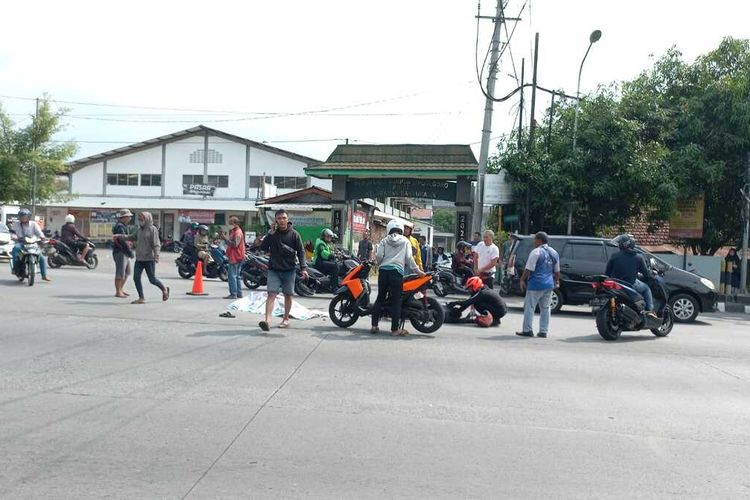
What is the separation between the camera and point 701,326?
14539 millimetres

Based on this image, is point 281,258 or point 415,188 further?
point 415,188

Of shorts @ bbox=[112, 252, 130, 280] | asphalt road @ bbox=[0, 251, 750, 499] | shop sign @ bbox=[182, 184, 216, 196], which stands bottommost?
asphalt road @ bbox=[0, 251, 750, 499]

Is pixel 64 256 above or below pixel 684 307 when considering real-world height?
above

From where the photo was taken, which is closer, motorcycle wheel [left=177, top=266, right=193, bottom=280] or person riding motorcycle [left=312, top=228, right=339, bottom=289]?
person riding motorcycle [left=312, top=228, right=339, bottom=289]

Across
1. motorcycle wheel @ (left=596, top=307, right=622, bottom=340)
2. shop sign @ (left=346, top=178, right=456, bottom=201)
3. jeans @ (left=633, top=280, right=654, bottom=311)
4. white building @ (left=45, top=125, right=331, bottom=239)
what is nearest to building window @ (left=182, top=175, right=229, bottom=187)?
white building @ (left=45, top=125, right=331, bottom=239)

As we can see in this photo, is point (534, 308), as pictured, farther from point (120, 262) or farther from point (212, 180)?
point (212, 180)

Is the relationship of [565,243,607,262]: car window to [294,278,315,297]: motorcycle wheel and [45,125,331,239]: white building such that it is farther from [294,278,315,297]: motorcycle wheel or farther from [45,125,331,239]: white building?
[45,125,331,239]: white building

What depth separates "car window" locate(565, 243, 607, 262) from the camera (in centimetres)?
1591

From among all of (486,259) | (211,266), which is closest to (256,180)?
(211,266)

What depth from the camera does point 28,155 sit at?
114ft

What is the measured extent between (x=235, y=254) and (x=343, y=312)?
13.4 feet

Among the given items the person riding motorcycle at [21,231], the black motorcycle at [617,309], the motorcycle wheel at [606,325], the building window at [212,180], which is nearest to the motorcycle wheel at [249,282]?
the person riding motorcycle at [21,231]

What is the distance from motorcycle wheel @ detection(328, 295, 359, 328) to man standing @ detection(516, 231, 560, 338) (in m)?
2.63

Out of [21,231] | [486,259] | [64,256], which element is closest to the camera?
[486,259]
